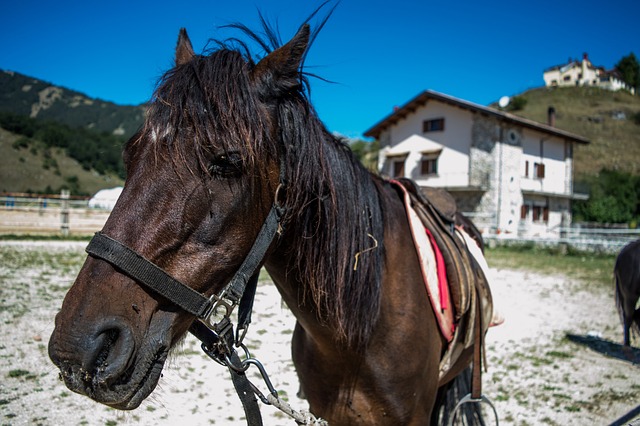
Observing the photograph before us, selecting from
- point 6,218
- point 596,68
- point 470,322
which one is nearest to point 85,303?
point 470,322

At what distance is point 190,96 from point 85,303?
68 cm

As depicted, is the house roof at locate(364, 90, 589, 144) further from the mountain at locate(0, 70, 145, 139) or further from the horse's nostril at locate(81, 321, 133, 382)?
the mountain at locate(0, 70, 145, 139)

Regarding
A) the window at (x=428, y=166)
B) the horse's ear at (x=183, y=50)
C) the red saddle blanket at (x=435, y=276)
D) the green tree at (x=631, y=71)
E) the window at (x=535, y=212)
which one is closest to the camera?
the horse's ear at (x=183, y=50)

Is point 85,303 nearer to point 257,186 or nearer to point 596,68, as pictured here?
point 257,186

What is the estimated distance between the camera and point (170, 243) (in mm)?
1165

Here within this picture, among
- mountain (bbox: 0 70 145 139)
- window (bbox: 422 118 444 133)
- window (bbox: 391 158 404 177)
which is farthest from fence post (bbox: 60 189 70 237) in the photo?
mountain (bbox: 0 70 145 139)

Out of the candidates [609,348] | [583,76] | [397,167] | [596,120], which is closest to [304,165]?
[609,348]

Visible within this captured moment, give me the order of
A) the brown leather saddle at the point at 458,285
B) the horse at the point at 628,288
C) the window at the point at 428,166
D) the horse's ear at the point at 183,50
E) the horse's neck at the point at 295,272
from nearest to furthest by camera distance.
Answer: the horse's neck at the point at 295,272 < the horse's ear at the point at 183,50 < the brown leather saddle at the point at 458,285 < the horse at the point at 628,288 < the window at the point at 428,166

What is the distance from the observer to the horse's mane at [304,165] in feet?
4.11

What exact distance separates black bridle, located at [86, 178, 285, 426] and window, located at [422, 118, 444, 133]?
28.1 m

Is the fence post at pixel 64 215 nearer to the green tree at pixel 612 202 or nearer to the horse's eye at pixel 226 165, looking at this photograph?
the horse's eye at pixel 226 165

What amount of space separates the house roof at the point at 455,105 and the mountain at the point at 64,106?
254 feet

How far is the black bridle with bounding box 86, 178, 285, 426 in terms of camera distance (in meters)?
1.10

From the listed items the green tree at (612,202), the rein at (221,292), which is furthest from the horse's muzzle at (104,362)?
the green tree at (612,202)
